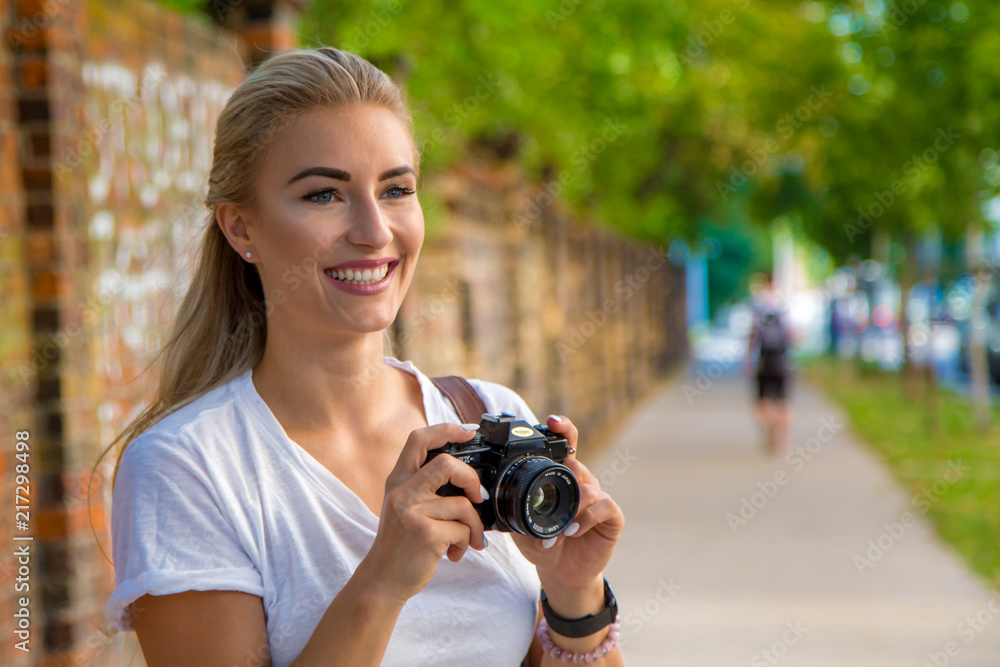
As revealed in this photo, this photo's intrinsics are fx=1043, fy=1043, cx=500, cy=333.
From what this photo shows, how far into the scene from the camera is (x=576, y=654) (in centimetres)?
208

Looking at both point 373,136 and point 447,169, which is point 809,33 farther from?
point 373,136

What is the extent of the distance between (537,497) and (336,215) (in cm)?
64

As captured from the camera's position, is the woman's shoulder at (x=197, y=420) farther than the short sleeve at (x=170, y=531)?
Yes

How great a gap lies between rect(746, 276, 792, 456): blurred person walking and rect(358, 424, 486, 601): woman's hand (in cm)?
1029

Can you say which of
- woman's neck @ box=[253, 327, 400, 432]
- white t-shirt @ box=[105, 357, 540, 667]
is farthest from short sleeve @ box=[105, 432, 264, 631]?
woman's neck @ box=[253, 327, 400, 432]

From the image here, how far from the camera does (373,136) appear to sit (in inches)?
77.4

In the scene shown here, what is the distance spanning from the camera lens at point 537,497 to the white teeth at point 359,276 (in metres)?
0.44

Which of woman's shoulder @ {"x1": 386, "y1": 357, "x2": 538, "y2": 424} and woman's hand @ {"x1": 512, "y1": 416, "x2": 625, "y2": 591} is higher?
woman's shoulder @ {"x1": 386, "y1": 357, "x2": 538, "y2": 424}

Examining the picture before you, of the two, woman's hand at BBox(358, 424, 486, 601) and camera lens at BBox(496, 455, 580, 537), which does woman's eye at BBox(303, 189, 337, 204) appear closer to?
woman's hand at BBox(358, 424, 486, 601)

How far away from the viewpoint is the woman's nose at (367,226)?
6.34 feet

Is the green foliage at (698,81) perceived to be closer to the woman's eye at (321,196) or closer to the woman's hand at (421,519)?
the woman's eye at (321,196)

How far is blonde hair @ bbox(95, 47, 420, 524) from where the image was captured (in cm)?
196

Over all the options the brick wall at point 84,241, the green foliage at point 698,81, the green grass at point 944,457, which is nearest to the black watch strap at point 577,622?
the brick wall at point 84,241

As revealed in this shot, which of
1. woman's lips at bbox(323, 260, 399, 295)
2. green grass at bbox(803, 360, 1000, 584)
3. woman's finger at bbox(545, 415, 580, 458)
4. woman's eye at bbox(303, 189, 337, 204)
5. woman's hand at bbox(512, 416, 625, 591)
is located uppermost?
woman's eye at bbox(303, 189, 337, 204)
